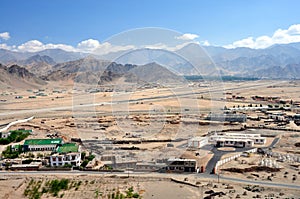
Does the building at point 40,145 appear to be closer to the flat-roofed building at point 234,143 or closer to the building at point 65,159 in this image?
the building at point 65,159

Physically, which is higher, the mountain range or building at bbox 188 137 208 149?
the mountain range

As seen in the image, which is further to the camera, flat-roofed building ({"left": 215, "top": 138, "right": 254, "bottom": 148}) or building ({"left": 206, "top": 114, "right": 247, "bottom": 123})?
building ({"left": 206, "top": 114, "right": 247, "bottom": 123})

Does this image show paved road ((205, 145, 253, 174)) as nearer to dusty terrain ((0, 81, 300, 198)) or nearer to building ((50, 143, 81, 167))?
dusty terrain ((0, 81, 300, 198))

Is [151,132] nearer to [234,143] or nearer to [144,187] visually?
[234,143]

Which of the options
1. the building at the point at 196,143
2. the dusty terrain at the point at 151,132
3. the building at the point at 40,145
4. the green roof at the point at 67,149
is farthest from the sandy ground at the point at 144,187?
the building at the point at 196,143

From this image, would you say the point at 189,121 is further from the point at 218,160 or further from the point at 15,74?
the point at 15,74

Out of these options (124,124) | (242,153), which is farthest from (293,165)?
(124,124)

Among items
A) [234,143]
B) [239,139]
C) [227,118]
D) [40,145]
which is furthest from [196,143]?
[227,118]

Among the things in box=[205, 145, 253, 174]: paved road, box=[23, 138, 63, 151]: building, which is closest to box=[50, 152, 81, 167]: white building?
box=[23, 138, 63, 151]: building
